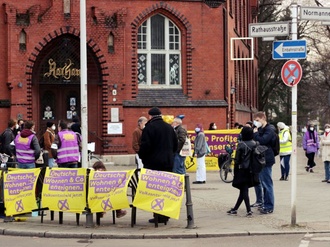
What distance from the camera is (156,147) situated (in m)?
13.8

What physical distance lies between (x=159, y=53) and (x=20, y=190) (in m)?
19.1

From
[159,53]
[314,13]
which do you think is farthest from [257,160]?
[159,53]

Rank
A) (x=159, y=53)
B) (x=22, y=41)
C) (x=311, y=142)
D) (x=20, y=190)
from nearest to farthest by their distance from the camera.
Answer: (x=20, y=190) < (x=311, y=142) < (x=22, y=41) < (x=159, y=53)

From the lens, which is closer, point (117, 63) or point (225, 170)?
point (225, 170)

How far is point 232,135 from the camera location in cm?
2869

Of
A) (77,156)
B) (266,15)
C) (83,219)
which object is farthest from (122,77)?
(266,15)

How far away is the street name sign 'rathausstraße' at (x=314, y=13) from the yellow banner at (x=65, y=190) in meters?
4.80

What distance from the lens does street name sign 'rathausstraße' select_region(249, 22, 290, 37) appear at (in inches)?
547

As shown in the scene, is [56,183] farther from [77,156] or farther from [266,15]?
[266,15]

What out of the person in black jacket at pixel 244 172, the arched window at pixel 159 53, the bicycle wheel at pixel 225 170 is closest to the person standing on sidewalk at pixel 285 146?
the bicycle wheel at pixel 225 170

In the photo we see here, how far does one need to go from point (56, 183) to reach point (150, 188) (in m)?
1.82

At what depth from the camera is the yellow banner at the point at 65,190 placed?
13656 millimetres

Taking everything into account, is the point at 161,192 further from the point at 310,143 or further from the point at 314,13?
the point at 310,143

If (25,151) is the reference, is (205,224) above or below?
below
